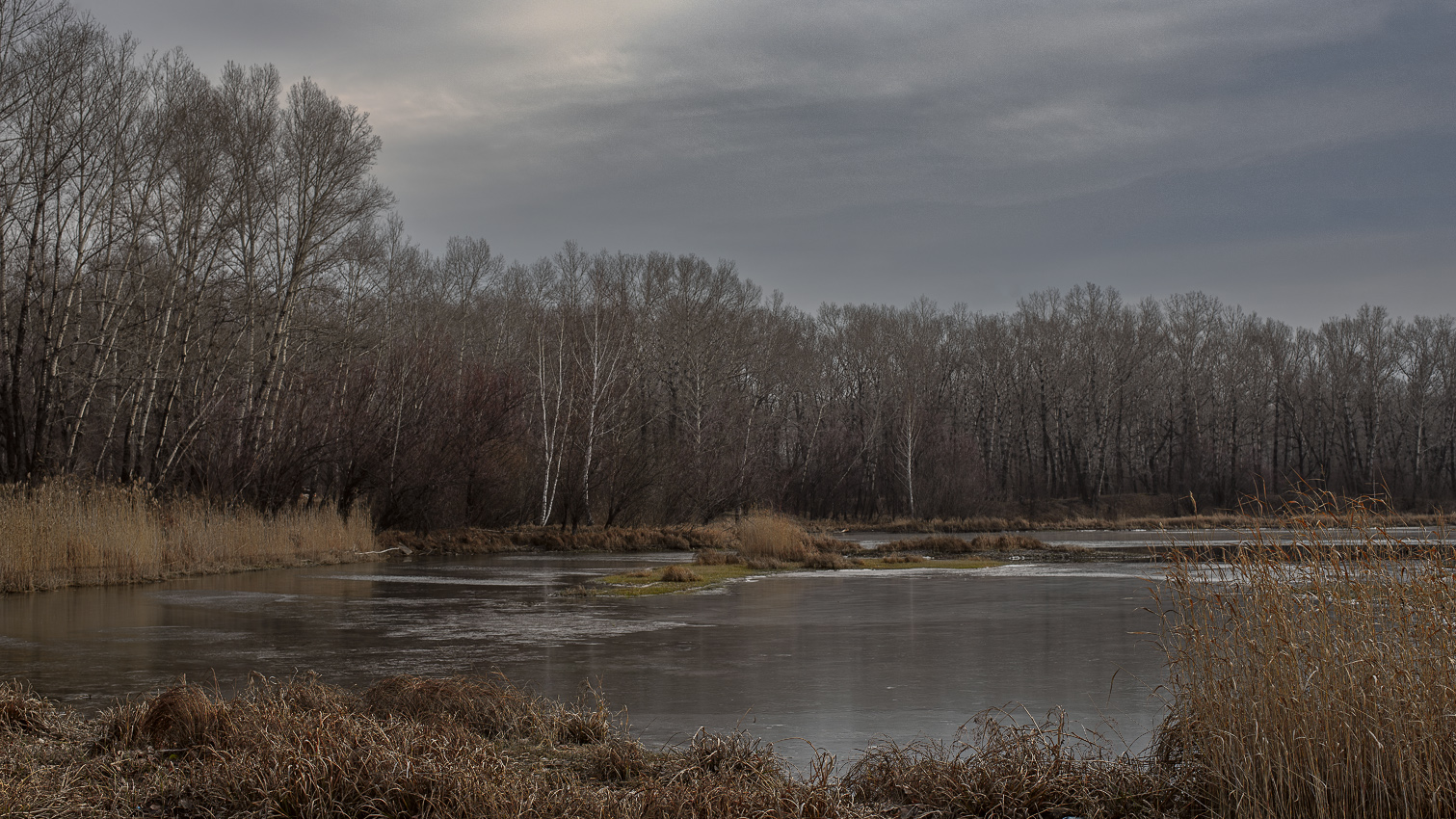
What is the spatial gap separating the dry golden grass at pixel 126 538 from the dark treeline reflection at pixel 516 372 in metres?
2.22

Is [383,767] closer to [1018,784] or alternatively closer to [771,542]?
[1018,784]

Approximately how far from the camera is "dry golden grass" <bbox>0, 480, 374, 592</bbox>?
18219 millimetres

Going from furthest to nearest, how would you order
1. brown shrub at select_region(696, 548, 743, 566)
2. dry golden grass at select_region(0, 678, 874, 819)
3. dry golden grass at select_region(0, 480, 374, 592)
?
brown shrub at select_region(696, 548, 743, 566) → dry golden grass at select_region(0, 480, 374, 592) → dry golden grass at select_region(0, 678, 874, 819)

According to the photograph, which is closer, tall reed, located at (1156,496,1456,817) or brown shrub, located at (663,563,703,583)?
tall reed, located at (1156,496,1456,817)

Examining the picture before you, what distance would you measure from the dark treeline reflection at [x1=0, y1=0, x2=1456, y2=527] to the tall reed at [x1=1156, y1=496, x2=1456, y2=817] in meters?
0.80

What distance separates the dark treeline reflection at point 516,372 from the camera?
2500 centimetres

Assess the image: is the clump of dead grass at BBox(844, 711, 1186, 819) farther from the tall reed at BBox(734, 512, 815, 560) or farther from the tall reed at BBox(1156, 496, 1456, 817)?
the tall reed at BBox(734, 512, 815, 560)

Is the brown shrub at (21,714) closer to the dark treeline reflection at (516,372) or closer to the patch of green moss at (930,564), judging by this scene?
the dark treeline reflection at (516,372)

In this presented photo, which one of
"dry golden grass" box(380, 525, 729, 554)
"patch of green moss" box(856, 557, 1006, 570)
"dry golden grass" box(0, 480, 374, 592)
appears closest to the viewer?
"dry golden grass" box(0, 480, 374, 592)

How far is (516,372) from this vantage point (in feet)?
140

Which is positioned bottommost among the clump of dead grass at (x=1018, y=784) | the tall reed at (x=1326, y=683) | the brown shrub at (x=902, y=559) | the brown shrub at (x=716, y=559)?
the brown shrub at (x=902, y=559)

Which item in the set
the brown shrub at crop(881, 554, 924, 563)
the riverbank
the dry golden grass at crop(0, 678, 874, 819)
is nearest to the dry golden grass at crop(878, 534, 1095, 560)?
the brown shrub at crop(881, 554, 924, 563)

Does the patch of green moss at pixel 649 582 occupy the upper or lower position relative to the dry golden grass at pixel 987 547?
upper

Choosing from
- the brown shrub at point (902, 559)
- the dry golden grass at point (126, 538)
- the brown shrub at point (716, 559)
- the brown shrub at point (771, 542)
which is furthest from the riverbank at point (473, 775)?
the brown shrub at point (902, 559)
